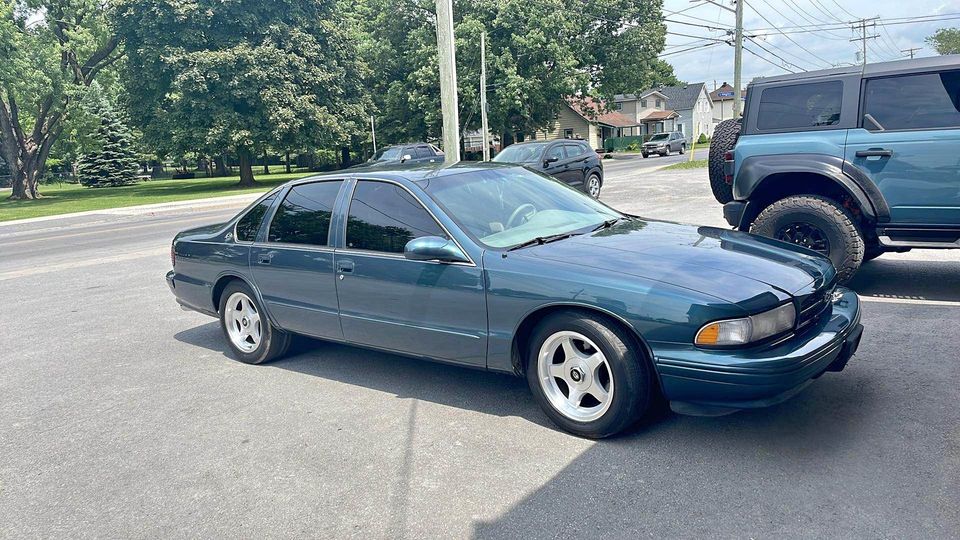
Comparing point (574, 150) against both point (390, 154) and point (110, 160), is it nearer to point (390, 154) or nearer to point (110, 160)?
point (390, 154)

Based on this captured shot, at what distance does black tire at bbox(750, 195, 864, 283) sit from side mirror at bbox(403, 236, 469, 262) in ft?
12.5

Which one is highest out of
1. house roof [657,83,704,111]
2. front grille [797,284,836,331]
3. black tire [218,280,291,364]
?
house roof [657,83,704,111]

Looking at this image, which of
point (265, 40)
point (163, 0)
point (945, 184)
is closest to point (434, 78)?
point (265, 40)

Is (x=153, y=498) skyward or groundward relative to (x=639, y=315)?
groundward

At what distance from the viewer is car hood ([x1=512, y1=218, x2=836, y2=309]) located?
364 centimetres

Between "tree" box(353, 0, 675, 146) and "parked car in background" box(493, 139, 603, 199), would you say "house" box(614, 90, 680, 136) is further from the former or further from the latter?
"parked car in background" box(493, 139, 603, 199)

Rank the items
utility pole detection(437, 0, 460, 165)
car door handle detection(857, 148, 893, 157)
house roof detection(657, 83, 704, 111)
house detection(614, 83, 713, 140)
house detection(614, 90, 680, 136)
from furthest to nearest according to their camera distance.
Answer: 1. house roof detection(657, 83, 704, 111)
2. house detection(614, 83, 713, 140)
3. house detection(614, 90, 680, 136)
4. utility pole detection(437, 0, 460, 165)
5. car door handle detection(857, 148, 893, 157)

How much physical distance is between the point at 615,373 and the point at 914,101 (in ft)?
15.1

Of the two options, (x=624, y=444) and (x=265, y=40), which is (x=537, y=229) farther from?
(x=265, y=40)

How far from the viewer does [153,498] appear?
3537 mm

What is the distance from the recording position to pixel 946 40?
90.2 metres

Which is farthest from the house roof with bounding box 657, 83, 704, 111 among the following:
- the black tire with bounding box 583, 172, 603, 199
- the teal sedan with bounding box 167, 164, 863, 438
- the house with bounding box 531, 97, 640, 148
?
the teal sedan with bounding box 167, 164, 863, 438

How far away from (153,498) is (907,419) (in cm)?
401

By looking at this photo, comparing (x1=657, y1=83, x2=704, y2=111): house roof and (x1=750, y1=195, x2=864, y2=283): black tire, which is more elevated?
(x1=657, y1=83, x2=704, y2=111): house roof
